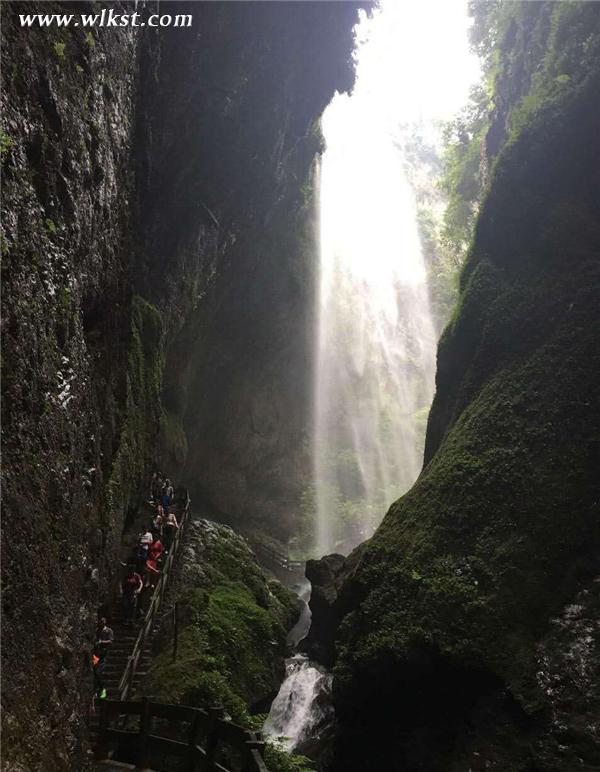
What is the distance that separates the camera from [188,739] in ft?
27.8

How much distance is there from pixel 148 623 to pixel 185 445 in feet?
43.1

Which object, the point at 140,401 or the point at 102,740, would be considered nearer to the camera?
the point at 102,740

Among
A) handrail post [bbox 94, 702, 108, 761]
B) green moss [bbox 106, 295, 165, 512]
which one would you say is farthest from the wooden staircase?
green moss [bbox 106, 295, 165, 512]

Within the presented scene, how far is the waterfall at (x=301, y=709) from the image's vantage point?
13484mm

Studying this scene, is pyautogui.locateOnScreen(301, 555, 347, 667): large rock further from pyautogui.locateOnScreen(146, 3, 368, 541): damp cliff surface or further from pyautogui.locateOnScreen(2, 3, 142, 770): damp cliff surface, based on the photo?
pyautogui.locateOnScreen(2, 3, 142, 770): damp cliff surface

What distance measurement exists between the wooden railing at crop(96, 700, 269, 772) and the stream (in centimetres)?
496

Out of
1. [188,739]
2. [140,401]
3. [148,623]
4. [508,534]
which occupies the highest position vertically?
[140,401]

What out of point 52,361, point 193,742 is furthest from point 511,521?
point 52,361

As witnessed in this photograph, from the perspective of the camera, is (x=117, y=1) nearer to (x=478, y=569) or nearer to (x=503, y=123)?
(x=478, y=569)

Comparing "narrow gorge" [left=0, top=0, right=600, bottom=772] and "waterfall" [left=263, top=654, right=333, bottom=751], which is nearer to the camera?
"narrow gorge" [left=0, top=0, right=600, bottom=772]

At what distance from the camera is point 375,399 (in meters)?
48.4

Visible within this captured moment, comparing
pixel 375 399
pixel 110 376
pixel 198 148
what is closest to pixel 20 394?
pixel 110 376

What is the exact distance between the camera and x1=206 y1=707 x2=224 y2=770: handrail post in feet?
25.0

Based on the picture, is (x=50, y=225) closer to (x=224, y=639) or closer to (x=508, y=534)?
(x=508, y=534)
